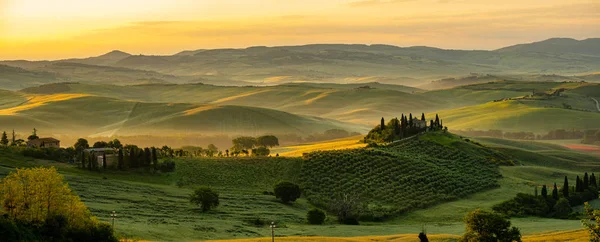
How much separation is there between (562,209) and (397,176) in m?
26.5

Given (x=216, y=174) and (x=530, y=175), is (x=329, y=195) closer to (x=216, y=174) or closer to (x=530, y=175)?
(x=216, y=174)

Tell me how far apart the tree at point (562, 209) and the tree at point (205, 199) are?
151ft

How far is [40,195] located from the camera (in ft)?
174

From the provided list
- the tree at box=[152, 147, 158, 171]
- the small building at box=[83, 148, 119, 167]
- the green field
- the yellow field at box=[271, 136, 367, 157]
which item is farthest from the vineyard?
the small building at box=[83, 148, 119, 167]

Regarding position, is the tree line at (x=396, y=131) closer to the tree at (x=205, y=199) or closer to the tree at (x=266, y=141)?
the tree at (x=266, y=141)

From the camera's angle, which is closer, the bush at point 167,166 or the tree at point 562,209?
the tree at point 562,209

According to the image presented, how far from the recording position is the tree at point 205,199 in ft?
282

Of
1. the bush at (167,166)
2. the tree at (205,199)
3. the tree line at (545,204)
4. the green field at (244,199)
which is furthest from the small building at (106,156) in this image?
the tree line at (545,204)

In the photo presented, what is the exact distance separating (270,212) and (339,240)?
30.1 meters

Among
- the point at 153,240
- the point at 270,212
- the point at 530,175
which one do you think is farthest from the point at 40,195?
the point at 530,175

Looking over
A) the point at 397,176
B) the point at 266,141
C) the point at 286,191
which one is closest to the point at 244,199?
the point at 286,191

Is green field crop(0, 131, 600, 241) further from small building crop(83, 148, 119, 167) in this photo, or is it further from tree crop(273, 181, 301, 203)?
small building crop(83, 148, 119, 167)

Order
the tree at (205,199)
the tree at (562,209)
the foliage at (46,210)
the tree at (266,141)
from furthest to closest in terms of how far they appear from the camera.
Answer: the tree at (266,141) → the tree at (562,209) → the tree at (205,199) → the foliage at (46,210)

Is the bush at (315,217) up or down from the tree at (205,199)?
down
